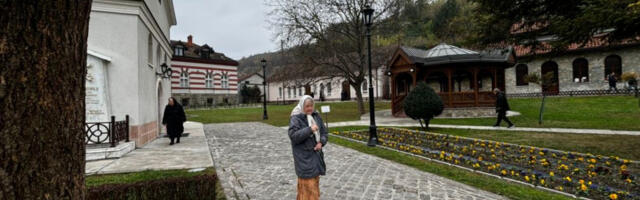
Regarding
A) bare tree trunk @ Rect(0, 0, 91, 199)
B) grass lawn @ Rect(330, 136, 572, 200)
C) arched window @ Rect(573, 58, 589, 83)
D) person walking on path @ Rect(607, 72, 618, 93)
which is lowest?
grass lawn @ Rect(330, 136, 572, 200)

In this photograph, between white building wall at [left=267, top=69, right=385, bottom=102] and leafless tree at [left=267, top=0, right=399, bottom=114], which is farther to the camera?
white building wall at [left=267, top=69, right=385, bottom=102]

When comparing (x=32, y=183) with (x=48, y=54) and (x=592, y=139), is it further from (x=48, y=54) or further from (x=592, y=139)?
(x=592, y=139)

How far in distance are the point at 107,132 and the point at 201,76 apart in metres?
35.2

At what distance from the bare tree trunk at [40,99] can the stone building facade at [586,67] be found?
92.9 feet

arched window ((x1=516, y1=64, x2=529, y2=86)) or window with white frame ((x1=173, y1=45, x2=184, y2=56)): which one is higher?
window with white frame ((x1=173, y1=45, x2=184, y2=56))

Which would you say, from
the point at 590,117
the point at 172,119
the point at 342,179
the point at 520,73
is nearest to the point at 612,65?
the point at 520,73

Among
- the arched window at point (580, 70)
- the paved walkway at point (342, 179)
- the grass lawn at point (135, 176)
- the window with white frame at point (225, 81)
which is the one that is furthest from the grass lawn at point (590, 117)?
the window with white frame at point (225, 81)

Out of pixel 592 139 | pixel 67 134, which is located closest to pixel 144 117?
pixel 67 134

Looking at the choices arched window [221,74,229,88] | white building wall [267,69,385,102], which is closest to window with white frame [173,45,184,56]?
arched window [221,74,229,88]

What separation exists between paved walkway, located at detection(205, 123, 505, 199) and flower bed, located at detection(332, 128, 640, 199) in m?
1.40

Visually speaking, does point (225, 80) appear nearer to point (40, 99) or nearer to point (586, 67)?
point (586, 67)

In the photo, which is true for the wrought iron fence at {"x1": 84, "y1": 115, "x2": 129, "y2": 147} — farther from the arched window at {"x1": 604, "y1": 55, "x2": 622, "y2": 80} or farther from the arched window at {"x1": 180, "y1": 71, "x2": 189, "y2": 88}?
the arched window at {"x1": 604, "y1": 55, "x2": 622, "y2": 80}

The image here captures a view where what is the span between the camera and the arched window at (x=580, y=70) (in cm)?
2636

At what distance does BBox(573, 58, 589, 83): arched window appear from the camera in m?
26.4
